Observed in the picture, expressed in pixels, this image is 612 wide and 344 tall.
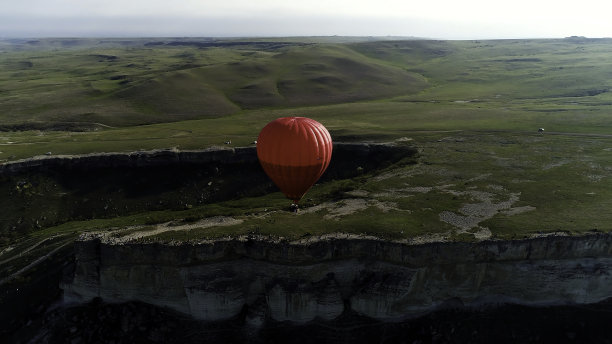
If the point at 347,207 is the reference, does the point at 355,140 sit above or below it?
above

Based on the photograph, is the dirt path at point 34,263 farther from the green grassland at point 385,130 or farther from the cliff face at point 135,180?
the cliff face at point 135,180

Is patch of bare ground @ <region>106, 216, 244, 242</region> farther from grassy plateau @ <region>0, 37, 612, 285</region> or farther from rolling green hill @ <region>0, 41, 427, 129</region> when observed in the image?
rolling green hill @ <region>0, 41, 427, 129</region>

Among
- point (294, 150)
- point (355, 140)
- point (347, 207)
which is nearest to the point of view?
point (294, 150)

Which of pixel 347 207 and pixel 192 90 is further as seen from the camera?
pixel 192 90

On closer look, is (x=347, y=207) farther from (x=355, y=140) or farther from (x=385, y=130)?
(x=385, y=130)

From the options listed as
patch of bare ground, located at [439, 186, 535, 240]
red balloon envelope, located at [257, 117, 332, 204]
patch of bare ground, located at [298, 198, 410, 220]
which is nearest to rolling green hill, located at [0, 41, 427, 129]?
patch of bare ground, located at [298, 198, 410, 220]

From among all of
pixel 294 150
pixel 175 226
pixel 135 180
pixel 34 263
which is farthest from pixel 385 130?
pixel 34 263

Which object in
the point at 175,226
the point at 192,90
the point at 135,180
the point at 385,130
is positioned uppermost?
the point at 192,90

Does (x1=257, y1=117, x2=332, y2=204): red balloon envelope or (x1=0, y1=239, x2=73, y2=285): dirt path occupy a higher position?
(x1=257, y1=117, x2=332, y2=204): red balloon envelope
